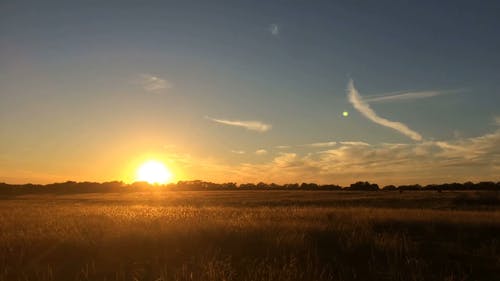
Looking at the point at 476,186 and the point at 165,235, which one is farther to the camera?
the point at 476,186

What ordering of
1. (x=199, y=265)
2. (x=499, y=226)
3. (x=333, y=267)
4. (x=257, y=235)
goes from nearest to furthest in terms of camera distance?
(x=199, y=265)
(x=333, y=267)
(x=257, y=235)
(x=499, y=226)

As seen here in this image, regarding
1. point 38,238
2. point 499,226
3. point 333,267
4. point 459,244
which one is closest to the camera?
point 333,267

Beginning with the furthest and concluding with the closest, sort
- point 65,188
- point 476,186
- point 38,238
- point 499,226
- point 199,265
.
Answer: point 65,188
point 476,186
point 499,226
point 38,238
point 199,265

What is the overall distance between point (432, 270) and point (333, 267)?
199 centimetres

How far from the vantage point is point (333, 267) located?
354 inches

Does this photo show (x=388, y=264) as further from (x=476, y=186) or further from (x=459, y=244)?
(x=476, y=186)

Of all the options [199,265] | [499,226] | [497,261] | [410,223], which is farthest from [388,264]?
[499,226]

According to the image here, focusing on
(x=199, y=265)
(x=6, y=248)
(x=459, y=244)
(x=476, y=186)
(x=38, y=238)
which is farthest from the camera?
(x=476, y=186)

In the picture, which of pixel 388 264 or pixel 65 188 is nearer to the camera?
pixel 388 264

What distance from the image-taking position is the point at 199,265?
326 inches

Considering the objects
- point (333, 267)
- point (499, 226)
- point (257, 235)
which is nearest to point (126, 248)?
point (257, 235)

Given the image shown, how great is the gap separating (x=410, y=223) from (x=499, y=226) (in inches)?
118

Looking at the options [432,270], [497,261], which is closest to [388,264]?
[432,270]

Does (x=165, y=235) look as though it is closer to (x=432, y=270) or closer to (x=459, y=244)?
(x=432, y=270)
